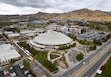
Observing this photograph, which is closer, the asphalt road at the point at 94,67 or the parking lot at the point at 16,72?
the asphalt road at the point at 94,67

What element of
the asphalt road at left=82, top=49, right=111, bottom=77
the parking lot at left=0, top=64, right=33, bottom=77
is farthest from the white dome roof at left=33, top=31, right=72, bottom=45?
the parking lot at left=0, top=64, right=33, bottom=77

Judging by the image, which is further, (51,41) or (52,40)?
(52,40)

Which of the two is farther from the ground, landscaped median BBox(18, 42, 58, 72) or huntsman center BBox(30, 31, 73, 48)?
huntsman center BBox(30, 31, 73, 48)

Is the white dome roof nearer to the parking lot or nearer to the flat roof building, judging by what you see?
the flat roof building

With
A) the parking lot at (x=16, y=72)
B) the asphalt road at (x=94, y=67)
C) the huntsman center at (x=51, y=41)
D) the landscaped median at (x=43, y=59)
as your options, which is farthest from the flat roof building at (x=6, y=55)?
the asphalt road at (x=94, y=67)

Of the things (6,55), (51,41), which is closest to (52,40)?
(51,41)

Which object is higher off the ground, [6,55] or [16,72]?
[6,55]

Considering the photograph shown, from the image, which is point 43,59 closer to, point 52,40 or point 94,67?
point 52,40

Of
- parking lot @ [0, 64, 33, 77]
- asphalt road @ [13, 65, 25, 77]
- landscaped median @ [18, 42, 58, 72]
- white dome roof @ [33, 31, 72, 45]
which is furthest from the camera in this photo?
white dome roof @ [33, 31, 72, 45]

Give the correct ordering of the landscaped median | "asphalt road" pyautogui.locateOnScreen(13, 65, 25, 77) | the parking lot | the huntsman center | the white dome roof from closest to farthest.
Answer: the parking lot → "asphalt road" pyautogui.locateOnScreen(13, 65, 25, 77) → the landscaped median → the huntsman center → the white dome roof

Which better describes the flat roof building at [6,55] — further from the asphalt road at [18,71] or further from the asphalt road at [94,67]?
the asphalt road at [94,67]

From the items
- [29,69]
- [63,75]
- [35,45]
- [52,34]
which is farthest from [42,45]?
[63,75]
